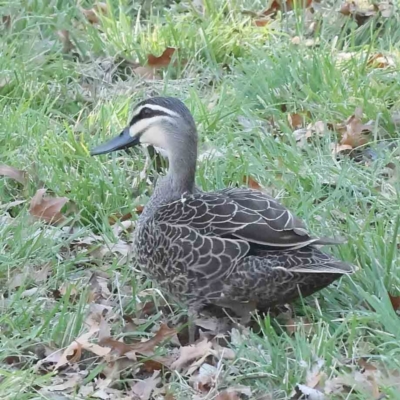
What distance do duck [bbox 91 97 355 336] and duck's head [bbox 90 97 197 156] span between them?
0.26m

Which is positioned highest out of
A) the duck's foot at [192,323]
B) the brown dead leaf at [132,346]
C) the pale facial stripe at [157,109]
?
the pale facial stripe at [157,109]

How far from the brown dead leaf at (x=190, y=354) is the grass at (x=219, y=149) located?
8cm

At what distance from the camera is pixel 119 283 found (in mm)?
4082

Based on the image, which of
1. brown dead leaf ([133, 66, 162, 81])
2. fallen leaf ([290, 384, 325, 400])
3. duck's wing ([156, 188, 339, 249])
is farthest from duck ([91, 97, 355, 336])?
brown dead leaf ([133, 66, 162, 81])

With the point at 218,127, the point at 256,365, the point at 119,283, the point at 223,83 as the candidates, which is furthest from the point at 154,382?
the point at 223,83

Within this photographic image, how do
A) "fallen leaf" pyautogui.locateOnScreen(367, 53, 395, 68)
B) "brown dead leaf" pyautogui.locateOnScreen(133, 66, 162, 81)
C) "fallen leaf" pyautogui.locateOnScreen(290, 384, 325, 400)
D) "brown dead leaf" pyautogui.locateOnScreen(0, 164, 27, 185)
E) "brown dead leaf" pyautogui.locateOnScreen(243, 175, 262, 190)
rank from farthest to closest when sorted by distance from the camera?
"brown dead leaf" pyautogui.locateOnScreen(133, 66, 162, 81) < "fallen leaf" pyautogui.locateOnScreen(367, 53, 395, 68) < "brown dead leaf" pyautogui.locateOnScreen(0, 164, 27, 185) < "brown dead leaf" pyautogui.locateOnScreen(243, 175, 262, 190) < "fallen leaf" pyautogui.locateOnScreen(290, 384, 325, 400)

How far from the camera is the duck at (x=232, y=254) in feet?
11.9

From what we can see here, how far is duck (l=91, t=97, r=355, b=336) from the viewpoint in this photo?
3617 mm

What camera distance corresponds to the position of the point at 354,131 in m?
5.02

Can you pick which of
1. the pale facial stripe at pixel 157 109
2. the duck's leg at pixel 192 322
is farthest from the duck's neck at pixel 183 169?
the duck's leg at pixel 192 322

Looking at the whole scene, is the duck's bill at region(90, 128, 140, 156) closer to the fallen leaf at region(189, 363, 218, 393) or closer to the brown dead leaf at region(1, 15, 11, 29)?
the fallen leaf at region(189, 363, 218, 393)

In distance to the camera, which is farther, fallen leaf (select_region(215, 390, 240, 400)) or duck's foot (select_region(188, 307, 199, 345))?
duck's foot (select_region(188, 307, 199, 345))

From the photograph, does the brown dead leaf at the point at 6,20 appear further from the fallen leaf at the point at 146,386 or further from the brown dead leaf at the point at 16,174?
the fallen leaf at the point at 146,386

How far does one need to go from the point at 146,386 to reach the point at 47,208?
1.32m
